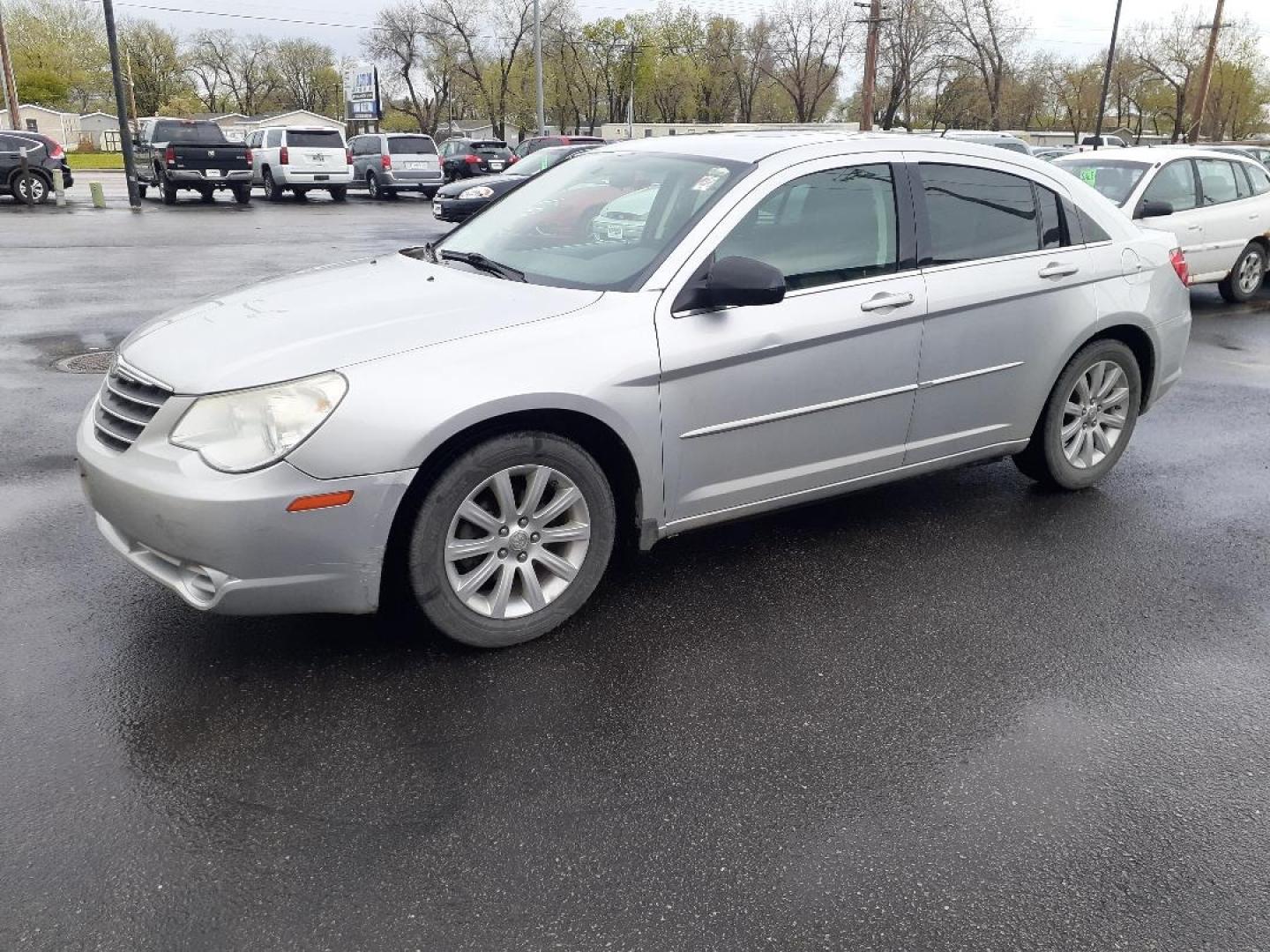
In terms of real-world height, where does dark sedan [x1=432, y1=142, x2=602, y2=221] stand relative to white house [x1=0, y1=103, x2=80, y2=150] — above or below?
below

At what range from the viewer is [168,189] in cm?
2512

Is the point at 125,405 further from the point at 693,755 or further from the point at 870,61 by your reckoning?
the point at 870,61

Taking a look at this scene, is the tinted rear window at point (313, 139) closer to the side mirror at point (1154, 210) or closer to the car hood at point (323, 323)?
the side mirror at point (1154, 210)

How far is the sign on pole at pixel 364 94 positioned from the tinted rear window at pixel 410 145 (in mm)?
30325

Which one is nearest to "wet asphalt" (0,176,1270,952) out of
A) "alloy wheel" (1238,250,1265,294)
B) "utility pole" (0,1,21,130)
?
"alloy wheel" (1238,250,1265,294)

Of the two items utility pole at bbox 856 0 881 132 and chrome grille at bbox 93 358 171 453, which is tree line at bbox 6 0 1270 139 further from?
chrome grille at bbox 93 358 171 453

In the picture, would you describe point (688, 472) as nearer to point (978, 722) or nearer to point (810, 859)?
point (978, 722)

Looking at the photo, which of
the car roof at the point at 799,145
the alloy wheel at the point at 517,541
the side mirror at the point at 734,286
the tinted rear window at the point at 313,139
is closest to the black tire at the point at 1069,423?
the car roof at the point at 799,145

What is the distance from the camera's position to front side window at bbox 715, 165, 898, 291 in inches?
156

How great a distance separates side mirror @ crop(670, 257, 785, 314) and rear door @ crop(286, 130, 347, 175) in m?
25.0

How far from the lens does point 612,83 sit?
8288cm

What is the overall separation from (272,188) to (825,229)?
25.8m

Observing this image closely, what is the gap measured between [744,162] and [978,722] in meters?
2.28

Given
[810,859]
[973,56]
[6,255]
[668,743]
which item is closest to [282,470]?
[668,743]
